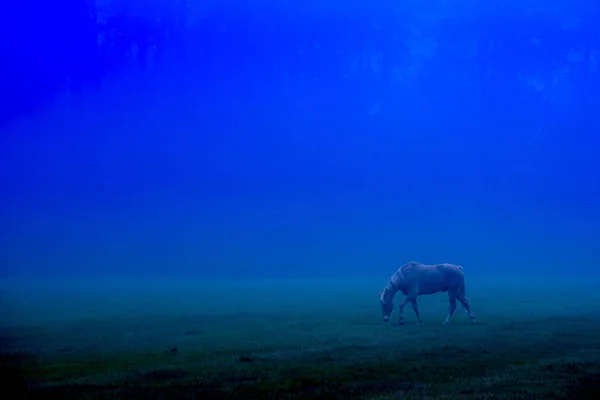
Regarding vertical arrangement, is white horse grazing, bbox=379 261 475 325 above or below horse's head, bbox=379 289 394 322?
above

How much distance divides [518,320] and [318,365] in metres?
18.1

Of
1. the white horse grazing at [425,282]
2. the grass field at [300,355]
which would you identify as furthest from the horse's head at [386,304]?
the grass field at [300,355]

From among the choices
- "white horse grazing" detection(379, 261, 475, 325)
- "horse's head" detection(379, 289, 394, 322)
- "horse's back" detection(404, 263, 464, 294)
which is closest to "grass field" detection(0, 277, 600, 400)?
"horse's head" detection(379, 289, 394, 322)

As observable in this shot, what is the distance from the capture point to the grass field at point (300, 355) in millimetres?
15211

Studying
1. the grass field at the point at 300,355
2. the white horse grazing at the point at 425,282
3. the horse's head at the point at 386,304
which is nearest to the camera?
the grass field at the point at 300,355

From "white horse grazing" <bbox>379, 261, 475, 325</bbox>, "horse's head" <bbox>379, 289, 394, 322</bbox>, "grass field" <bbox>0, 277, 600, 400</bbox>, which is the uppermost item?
"white horse grazing" <bbox>379, 261, 475, 325</bbox>

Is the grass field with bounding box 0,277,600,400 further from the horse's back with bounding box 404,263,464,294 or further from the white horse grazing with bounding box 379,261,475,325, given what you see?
the horse's back with bounding box 404,263,464,294

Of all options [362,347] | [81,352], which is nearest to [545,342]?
[362,347]

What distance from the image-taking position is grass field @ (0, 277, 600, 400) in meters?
15.2

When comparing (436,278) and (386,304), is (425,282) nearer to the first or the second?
(436,278)

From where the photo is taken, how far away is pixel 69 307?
1864 inches

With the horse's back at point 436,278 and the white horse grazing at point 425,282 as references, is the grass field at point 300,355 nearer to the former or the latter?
the white horse grazing at point 425,282

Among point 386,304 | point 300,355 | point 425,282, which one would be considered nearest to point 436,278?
point 425,282

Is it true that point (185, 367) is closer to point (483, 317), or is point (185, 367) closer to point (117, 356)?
point (117, 356)
